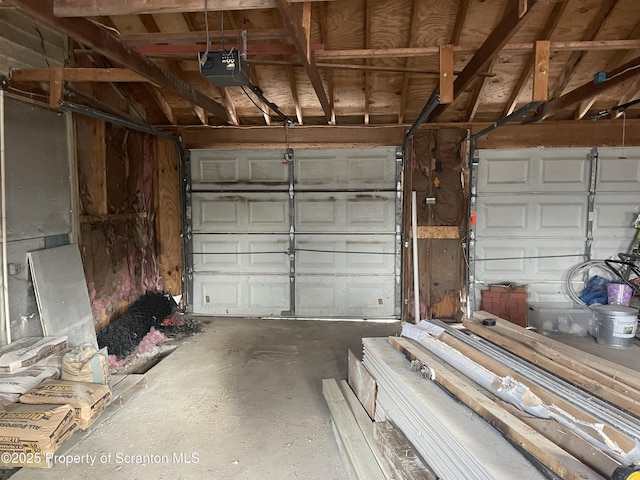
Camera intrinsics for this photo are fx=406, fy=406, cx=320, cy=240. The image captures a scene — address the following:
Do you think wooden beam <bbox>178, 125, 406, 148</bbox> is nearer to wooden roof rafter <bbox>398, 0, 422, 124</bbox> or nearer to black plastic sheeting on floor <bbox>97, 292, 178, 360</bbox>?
wooden roof rafter <bbox>398, 0, 422, 124</bbox>

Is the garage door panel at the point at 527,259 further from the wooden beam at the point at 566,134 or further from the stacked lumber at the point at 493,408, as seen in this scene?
the stacked lumber at the point at 493,408

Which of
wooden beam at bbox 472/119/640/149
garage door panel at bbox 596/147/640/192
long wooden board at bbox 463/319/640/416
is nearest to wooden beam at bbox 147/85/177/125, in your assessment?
wooden beam at bbox 472/119/640/149

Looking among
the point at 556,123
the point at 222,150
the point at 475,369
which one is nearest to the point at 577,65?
the point at 556,123

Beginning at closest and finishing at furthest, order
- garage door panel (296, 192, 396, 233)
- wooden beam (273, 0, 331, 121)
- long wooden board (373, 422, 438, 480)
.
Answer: long wooden board (373, 422, 438, 480)
wooden beam (273, 0, 331, 121)
garage door panel (296, 192, 396, 233)

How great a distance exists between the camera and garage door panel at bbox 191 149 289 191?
5.60 meters

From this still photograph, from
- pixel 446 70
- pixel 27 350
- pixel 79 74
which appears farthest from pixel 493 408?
pixel 79 74

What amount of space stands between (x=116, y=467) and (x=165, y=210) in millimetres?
3824

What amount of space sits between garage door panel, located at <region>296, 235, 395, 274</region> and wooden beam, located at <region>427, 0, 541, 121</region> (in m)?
2.56

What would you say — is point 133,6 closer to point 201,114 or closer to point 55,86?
point 55,86

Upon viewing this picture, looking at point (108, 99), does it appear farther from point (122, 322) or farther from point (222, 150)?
point (122, 322)

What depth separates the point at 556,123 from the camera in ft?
17.1

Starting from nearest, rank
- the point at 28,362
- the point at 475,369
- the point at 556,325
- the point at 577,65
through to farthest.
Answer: the point at 475,369, the point at 28,362, the point at 577,65, the point at 556,325

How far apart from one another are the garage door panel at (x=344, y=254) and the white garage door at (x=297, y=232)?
14 mm

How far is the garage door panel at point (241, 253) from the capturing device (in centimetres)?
571
